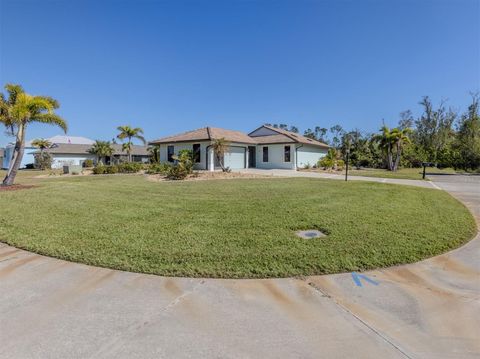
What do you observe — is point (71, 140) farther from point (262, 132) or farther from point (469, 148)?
point (469, 148)

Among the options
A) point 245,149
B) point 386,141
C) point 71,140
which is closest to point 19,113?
point 245,149

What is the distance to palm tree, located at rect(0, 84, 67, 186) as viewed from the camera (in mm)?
12086

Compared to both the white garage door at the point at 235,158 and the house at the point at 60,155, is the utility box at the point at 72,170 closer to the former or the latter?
the white garage door at the point at 235,158

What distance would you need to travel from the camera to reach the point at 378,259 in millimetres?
4047

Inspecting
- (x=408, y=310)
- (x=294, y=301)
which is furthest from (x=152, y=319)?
(x=408, y=310)

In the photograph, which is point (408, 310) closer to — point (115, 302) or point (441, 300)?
point (441, 300)

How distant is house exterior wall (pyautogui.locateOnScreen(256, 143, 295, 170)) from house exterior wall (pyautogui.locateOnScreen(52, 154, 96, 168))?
30.9m

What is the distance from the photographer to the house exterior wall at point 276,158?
975 inches

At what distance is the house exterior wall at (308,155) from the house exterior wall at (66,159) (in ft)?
114

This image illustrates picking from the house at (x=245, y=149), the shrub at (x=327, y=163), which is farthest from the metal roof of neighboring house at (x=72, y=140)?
the shrub at (x=327, y=163)

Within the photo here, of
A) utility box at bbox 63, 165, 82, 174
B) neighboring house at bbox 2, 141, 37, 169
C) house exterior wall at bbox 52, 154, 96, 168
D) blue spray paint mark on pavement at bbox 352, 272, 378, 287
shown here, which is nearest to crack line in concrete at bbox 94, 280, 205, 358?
blue spray paint mark on pavement at bbox 352, 272, 378, 287

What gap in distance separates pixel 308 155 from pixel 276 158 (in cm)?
384

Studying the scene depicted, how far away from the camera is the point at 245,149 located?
82.0ft

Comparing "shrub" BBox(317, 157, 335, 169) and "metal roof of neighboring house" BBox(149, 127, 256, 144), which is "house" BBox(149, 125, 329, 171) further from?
"shrub" BBox(317, 157, 335, 169)
